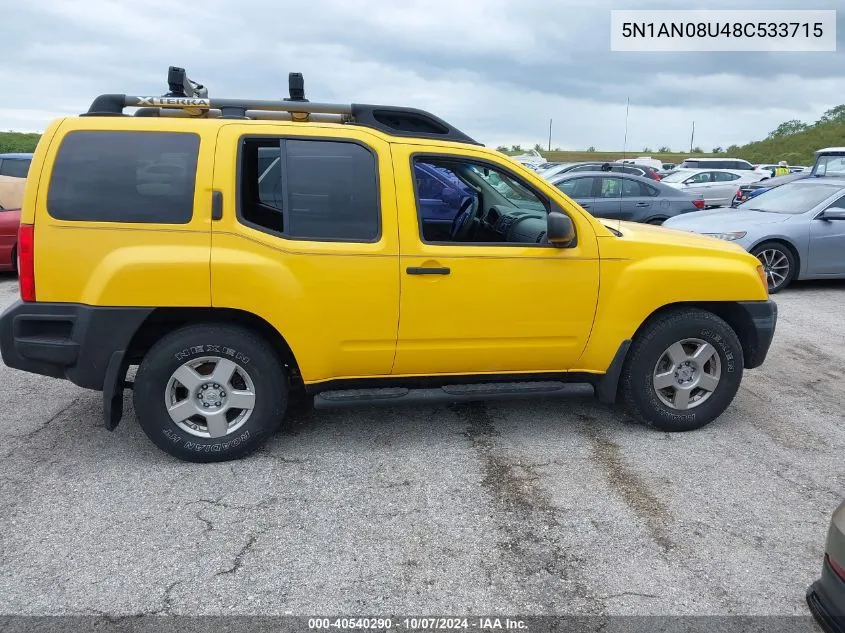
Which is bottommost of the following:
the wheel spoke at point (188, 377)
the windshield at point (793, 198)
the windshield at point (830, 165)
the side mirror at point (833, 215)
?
the wheel spoke at point (188, 377)

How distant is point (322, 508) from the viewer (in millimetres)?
3357

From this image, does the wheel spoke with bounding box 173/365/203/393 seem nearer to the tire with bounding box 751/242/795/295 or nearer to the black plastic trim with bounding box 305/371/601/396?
the black plastic trim with bounding box 305/371/601/396

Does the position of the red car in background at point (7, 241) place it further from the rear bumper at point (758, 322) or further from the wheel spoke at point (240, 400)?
the rear bumper at point (758, 322)

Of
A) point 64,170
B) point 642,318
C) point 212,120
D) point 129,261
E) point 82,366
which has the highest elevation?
point 212,120

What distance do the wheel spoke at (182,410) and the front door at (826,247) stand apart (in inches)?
321

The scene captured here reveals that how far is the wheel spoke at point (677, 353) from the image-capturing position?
4.21 metres

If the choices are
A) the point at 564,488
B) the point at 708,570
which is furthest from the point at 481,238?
the point at 708,570

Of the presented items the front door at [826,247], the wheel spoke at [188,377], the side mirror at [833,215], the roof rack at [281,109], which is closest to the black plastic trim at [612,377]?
the roof rack at [281,109]

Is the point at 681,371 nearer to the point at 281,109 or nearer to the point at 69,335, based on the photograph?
the point at 281,109

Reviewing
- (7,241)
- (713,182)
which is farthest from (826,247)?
(713,182)

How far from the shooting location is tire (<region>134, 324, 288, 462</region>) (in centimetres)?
367

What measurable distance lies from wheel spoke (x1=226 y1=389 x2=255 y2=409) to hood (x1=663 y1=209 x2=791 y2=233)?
6.98 metres

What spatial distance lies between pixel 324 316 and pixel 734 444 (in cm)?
264

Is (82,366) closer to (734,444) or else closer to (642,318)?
(642,318)
